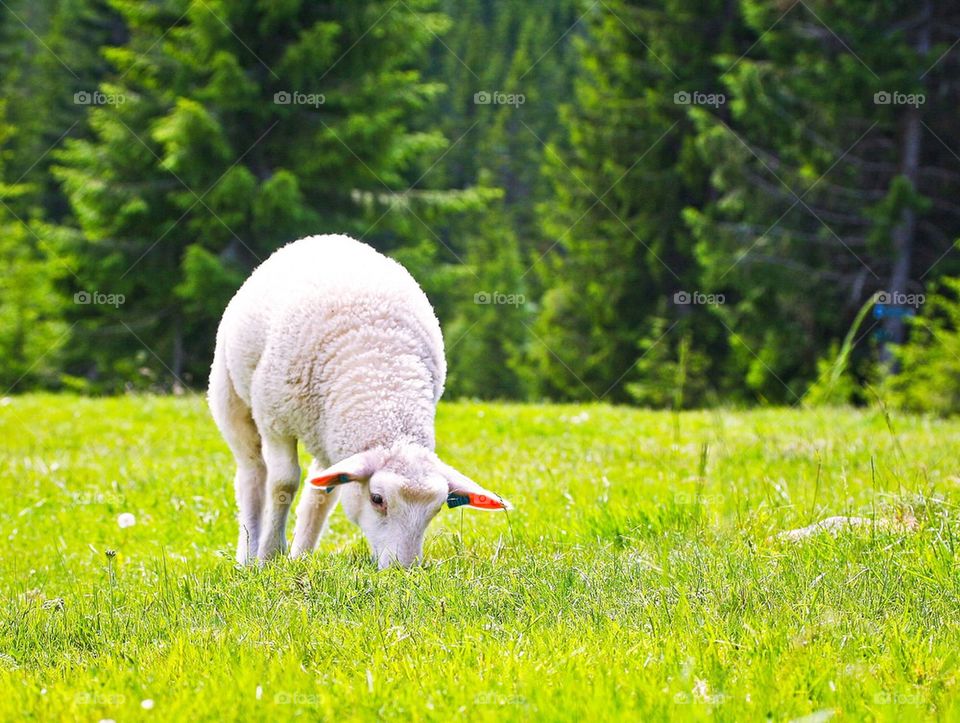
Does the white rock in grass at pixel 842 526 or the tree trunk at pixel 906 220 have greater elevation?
the tree trunk at pixel 906 220

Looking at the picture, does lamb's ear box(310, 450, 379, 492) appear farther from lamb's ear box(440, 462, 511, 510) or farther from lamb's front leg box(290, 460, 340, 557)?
lamb's front leg box(290, 460, 340, 557)

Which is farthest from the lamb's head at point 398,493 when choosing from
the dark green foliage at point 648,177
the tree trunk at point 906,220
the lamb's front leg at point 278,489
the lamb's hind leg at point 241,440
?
the tree trunk at point 906,220

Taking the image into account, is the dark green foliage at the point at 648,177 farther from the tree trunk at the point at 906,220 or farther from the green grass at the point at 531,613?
the green grass at the point at 531,613

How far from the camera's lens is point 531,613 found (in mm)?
3500

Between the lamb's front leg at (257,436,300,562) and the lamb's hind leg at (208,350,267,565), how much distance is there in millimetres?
292

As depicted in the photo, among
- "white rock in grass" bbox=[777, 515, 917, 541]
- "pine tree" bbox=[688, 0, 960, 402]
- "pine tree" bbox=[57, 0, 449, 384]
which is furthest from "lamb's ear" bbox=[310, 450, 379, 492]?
"pine tree" bbox=[57, 0, 449, 384]

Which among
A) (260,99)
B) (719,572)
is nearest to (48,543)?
(719,572)

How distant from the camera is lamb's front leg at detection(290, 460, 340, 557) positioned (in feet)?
16.6

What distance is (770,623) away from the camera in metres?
3.29

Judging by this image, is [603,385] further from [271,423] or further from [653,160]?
[271,423]

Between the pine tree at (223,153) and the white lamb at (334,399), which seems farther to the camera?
the pine tree at (223,153)

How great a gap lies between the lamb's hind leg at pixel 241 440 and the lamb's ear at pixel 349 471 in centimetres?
123

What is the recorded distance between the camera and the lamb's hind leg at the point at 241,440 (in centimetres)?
551

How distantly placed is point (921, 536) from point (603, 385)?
75.3 feet
